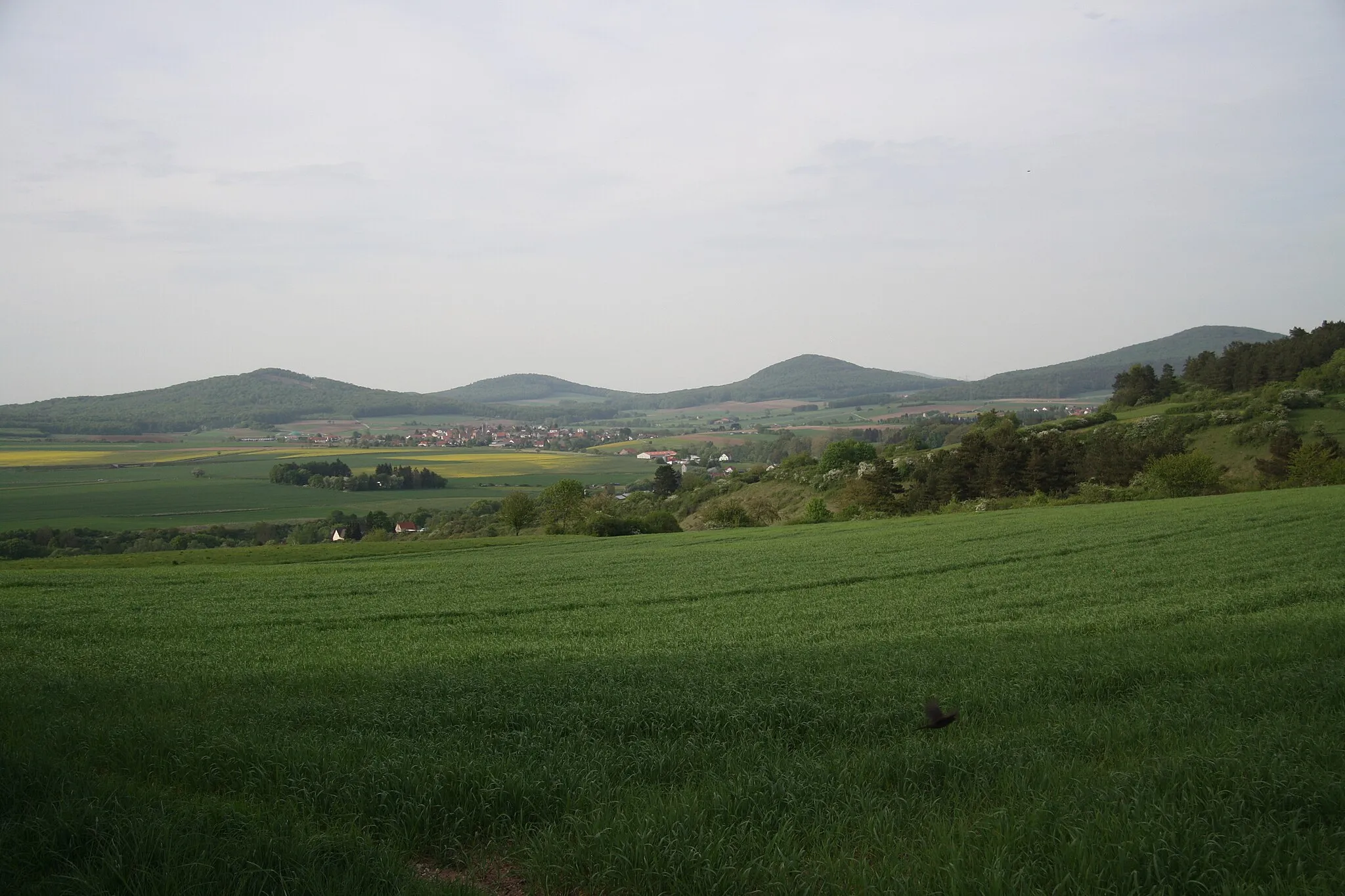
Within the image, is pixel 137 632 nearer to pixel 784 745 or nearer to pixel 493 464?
pixel 784 745

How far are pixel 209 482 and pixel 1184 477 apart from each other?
4323 inches

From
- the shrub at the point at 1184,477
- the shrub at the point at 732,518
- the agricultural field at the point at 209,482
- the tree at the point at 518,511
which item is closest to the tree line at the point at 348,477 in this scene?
the agricultural field at the point at 209,482

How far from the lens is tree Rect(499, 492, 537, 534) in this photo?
259 feet

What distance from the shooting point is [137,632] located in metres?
17.7

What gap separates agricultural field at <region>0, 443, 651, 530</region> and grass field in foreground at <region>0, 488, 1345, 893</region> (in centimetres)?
7056

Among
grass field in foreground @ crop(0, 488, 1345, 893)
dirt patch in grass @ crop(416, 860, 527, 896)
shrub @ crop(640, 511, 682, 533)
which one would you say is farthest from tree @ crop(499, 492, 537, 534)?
dirt patch in grass @ crop(416, 860, 527, 896)

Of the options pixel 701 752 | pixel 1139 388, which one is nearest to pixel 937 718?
pixel 701 752

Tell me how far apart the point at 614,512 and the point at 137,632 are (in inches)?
2457

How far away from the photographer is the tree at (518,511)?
78.8m

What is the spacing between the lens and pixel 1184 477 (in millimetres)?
60094

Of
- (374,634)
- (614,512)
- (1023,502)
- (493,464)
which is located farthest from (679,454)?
(374,634)

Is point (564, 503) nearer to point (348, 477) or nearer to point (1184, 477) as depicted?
point (1184, 477)

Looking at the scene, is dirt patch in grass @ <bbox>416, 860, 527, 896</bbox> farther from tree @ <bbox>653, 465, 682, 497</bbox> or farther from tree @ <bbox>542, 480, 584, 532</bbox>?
tree @ <bbox>653, 465, 682, 497</bbox>

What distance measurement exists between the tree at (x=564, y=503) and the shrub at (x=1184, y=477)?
161 feet
